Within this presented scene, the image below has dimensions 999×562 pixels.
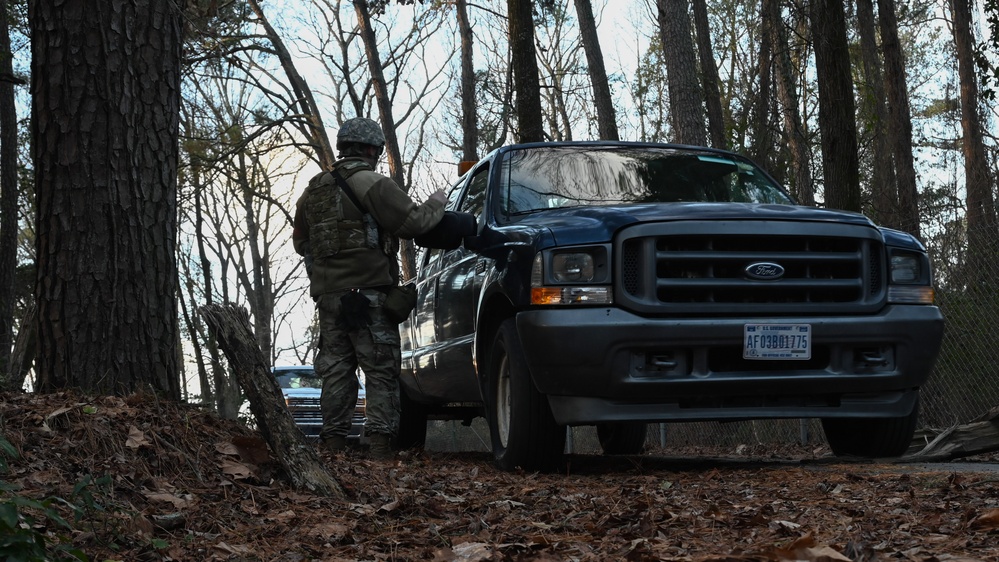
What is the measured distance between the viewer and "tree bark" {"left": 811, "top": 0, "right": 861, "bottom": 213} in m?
11.1

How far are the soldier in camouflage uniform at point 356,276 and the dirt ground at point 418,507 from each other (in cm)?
174

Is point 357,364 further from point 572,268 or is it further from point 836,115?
point 836,115

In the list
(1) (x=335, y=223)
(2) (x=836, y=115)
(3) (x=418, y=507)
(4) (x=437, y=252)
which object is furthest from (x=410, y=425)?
(2) (x=836, y=115)

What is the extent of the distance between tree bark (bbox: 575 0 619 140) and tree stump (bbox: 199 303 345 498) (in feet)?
59.4

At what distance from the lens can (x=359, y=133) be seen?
7328 mm

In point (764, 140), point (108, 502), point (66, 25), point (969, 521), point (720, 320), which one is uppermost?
point (764, 140)

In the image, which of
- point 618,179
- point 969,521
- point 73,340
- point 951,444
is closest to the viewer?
point 969,521

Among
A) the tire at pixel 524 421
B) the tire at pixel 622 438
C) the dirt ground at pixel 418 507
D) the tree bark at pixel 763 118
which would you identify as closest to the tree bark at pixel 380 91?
the tree bark at pixel 763 118

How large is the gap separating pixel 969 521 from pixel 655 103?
3246cm

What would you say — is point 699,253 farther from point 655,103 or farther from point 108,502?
point 655,103

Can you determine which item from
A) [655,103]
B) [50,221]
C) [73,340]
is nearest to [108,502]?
[73,340]

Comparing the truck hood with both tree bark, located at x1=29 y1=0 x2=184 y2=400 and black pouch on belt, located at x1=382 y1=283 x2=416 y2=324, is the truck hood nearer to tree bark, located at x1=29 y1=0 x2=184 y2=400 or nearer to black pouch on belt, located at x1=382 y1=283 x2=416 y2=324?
black pouch on belt, located at x1=382 y1=283 x2=416 y2=324

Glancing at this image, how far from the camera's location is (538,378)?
5.80 m

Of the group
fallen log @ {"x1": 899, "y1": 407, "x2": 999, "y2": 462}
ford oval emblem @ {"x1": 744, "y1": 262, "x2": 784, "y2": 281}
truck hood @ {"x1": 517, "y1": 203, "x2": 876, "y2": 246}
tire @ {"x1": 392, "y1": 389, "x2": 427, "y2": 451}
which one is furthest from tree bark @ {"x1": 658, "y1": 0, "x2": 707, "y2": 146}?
ford oval emblem @ {"x1": 744, "y1": 262, "x2": 784, "y2": 281}
